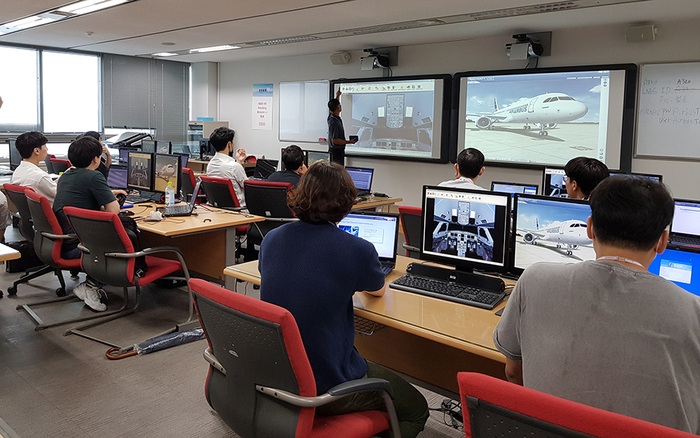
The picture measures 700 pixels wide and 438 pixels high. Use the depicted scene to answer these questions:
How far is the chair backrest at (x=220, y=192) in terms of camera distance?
4910mm

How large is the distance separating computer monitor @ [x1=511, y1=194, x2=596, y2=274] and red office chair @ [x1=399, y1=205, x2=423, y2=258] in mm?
A: 1080

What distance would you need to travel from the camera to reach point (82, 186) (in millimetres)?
3699

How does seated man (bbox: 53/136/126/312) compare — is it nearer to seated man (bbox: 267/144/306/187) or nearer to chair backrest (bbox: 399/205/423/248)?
seated man (bbox: 267/144/306/187)

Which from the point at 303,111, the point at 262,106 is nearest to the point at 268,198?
the point at 303,111

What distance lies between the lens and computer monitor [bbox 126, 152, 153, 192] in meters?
4.87

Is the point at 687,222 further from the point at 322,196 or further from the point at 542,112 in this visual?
the point at 542,112

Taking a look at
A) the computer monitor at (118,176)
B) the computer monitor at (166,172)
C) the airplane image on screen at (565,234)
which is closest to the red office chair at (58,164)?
the computer monitor at (118,176)

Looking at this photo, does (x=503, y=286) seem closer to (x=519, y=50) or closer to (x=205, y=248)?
(x=205, y=248)

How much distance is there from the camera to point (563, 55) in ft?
20.6

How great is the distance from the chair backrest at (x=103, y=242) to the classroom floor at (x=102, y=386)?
442mm

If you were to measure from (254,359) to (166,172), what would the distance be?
11.6 ft

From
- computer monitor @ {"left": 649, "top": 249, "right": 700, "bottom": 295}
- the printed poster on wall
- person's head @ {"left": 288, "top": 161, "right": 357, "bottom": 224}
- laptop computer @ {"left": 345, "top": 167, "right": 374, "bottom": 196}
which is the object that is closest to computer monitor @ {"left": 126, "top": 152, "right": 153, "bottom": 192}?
laptop computer @ {"left": 345, "top": 167, "right": 374, "bottom": 196}

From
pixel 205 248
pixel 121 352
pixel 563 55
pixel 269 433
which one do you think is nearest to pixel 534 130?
pixel 563 55

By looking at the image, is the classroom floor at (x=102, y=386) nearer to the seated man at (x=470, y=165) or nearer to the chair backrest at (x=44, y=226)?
the chair backrest at (x=44, y=226)
